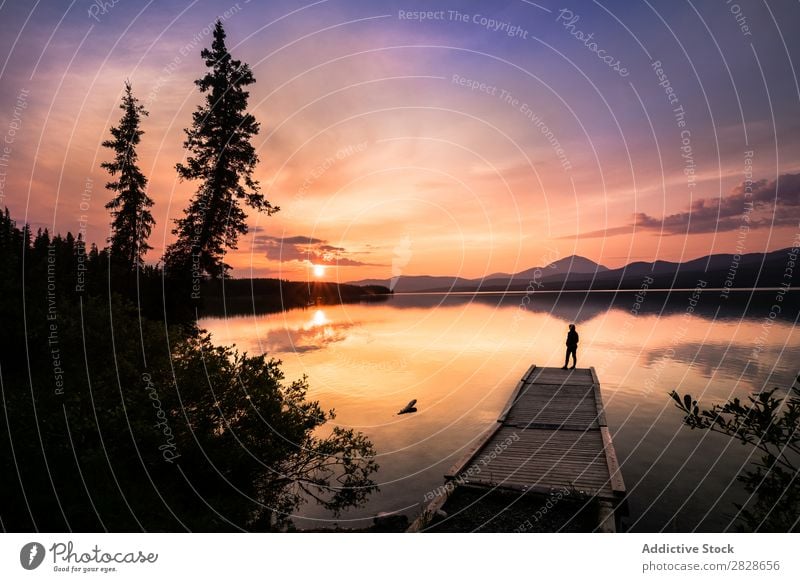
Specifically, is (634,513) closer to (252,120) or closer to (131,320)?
(131,320)

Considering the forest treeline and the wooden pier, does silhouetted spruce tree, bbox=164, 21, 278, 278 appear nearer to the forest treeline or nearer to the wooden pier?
the forest treeline

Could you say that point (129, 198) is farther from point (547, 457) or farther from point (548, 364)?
point (548, 364)

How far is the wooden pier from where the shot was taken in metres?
11.5

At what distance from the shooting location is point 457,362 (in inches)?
1889

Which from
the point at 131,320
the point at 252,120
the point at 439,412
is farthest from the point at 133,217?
the point at 439,412

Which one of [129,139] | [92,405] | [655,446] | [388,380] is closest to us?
[92,405]

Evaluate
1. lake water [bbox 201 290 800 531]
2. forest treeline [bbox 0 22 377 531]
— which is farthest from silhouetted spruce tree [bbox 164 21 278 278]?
lake water [bbox 201 290 800 531]

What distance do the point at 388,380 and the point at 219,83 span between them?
2817cm

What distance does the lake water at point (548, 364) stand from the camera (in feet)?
53.7

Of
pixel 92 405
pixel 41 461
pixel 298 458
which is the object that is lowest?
pixel 298 458

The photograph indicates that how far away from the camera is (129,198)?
25.4 m

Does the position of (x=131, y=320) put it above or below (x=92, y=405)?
above

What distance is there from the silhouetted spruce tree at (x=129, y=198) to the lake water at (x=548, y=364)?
16.6 metres

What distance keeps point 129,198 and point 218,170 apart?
10912mm
